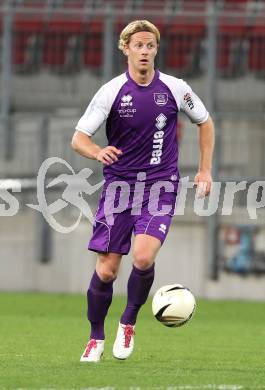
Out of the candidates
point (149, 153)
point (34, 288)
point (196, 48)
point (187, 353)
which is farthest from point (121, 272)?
point (149, 153)

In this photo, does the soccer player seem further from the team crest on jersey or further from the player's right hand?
the player's right hand

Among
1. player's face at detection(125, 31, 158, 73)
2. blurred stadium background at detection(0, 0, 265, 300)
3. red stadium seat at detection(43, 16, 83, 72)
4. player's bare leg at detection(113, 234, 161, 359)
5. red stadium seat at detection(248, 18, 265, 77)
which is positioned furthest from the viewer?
red stadium seat at detection(43, 16, 83, 72)

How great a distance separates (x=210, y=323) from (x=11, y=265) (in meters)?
4.97

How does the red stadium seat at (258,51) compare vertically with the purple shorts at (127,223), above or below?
below

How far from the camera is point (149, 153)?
8.12 m

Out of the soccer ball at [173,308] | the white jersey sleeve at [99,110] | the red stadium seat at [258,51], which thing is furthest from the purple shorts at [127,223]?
the red stadium seat at [258,51]

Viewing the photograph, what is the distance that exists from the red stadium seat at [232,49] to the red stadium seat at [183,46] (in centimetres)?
34

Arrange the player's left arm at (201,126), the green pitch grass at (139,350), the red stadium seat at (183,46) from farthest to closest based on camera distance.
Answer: the red stadium seat at (183,46) → the player's left arm at (201,126) → the green pitch grass at (139,350)

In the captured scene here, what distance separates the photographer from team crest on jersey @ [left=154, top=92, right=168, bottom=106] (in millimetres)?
8117

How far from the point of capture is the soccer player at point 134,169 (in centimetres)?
802

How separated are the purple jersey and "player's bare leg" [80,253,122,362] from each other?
0.54m

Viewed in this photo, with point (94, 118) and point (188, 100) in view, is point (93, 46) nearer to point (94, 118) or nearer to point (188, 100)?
point (188, 100)

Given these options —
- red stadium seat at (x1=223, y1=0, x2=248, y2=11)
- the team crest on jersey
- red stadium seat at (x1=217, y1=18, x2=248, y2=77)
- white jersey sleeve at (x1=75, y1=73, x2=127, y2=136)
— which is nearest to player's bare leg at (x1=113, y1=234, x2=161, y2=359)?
white jersey sleeve at (x1=75, y1=73, x2=127, y2=136)

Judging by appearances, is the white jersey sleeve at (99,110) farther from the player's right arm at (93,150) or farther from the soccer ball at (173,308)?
the soccer ball at (173,308)
